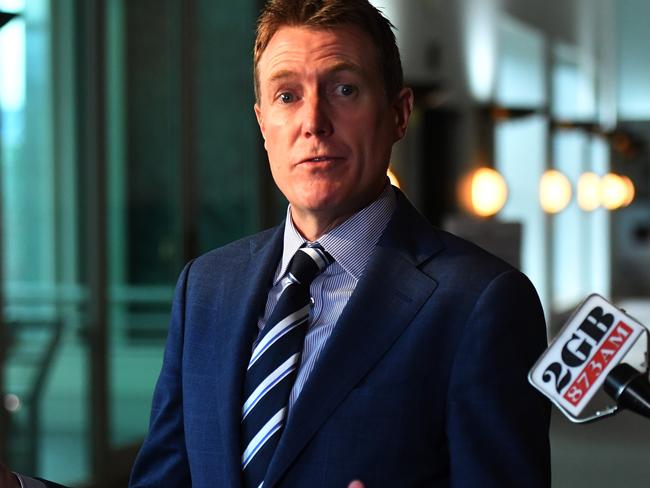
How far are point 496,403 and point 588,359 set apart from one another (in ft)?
0.81

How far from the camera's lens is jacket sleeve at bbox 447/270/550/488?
1.28 m

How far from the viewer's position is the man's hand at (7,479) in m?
1.32

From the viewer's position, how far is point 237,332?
143 cm

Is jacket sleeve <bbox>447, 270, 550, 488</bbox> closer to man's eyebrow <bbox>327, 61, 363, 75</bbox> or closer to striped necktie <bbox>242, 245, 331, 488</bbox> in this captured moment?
striped necktie <bbox>242, 245, 331, 488</bbox>

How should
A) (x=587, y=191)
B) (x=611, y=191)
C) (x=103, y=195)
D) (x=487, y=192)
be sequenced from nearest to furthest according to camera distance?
(x=103, y=195), (x=487, y=192), (x=587, y=191), (x=611, y=191)

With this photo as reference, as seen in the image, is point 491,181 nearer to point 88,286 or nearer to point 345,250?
point 88,286

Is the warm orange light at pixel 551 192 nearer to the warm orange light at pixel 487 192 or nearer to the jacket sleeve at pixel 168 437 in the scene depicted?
the warm orange light at pixel 487 192

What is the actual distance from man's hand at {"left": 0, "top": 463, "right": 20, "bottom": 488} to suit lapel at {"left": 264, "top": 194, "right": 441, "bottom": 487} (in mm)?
301

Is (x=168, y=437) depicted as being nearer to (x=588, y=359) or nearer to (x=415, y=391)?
(x=415, y=391)

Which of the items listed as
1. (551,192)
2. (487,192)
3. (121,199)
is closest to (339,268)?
(121,199)

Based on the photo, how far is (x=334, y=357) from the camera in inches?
52.4

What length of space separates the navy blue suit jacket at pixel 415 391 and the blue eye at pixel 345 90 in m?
0.20

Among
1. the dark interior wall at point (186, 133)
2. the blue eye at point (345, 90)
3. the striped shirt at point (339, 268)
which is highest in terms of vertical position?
the blue eye at point (345, 90)

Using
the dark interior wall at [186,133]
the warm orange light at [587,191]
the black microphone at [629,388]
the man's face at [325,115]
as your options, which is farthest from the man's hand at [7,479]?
the warm orange light at [587,191]
